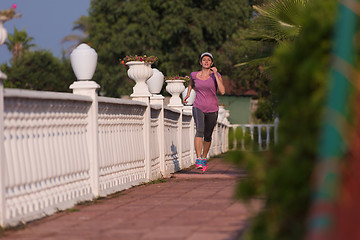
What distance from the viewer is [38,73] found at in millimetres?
50219

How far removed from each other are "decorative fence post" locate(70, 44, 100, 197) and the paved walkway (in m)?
0.34

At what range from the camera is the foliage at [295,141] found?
112 inches

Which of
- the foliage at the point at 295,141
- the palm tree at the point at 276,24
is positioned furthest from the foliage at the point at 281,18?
the foliage at the point at 295,141

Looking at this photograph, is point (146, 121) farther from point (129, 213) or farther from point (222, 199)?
point (129, 213)

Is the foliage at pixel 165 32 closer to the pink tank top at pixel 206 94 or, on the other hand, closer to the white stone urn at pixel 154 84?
the white stone urn at pixel 154 84

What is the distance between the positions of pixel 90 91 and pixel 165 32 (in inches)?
1192

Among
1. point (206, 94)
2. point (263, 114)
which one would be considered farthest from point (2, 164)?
point (263, 114)

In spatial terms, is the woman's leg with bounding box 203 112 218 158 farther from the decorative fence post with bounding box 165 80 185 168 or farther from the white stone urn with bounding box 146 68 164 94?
the decorative fence post with bounding box 165 80 185 168

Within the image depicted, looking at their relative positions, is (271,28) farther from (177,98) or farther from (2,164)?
(2,164)

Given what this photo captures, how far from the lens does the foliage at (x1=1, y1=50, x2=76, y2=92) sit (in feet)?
165

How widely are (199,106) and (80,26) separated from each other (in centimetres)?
5642

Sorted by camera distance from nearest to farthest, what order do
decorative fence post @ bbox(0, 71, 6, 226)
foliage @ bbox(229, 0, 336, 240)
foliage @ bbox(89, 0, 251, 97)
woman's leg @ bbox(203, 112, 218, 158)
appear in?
1. foliage @ bbox(229, 0, 336, 240)
2. decorative fence post @ bbox(0, 71, 6, 226)
3. woman's leg @ bbox(203, 112, 218, 158)
4. foliage @ bbox(89, 0, 251, 97)

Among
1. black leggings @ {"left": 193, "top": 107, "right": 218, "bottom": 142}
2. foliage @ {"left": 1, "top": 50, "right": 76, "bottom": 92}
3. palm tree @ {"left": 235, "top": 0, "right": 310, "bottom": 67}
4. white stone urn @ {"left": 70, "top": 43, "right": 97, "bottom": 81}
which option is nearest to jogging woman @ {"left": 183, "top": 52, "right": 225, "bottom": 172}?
black leggings @ {"left": 193, "top": 107, "right": 218, "bottom": 142}

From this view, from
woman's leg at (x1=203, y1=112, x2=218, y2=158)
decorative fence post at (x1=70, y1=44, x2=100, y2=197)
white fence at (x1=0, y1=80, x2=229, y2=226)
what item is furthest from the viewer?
woman's leg at (x1=203, y1=112, x2=218, y2=158)
